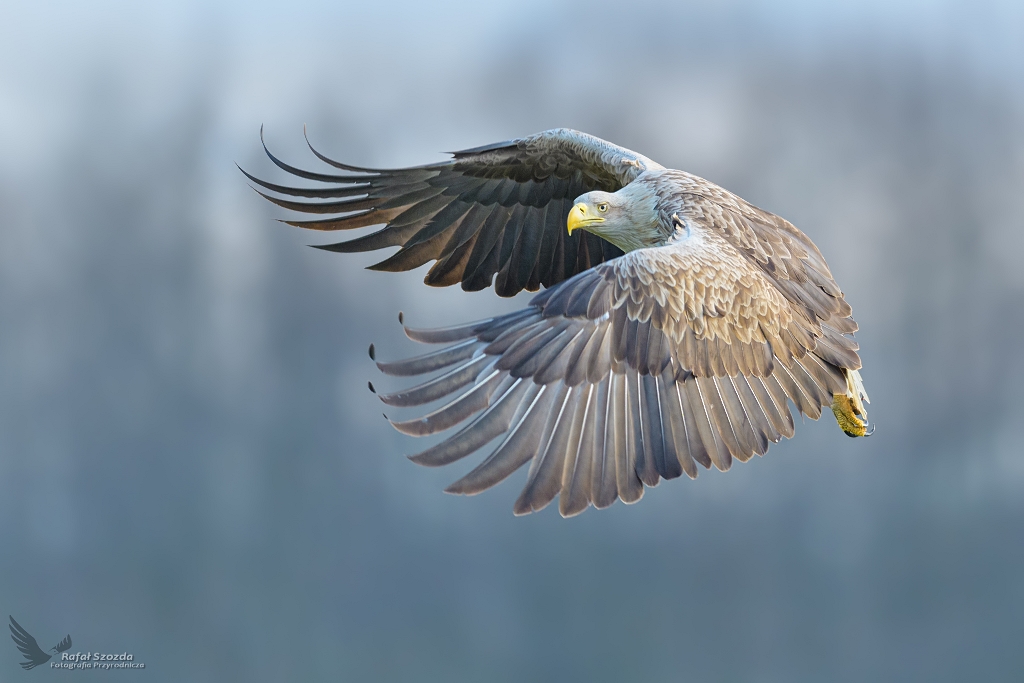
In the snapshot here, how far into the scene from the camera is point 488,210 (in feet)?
31.6

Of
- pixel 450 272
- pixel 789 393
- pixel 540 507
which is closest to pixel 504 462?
pixel 540 507

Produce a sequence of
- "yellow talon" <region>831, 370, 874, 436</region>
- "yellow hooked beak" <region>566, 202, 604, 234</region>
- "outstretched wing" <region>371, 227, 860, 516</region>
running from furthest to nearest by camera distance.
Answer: "yellow hooked beak" <region>566, 202, 604, 234</region>, "yellow talon" <region>831, 370, 874, 436</region>, "outstretched wing" <region>371, 227, 860, 516</region>

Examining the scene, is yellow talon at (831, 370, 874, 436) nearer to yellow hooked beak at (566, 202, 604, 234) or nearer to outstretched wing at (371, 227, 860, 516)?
outstretched wing at (371, 227, 860, 516)

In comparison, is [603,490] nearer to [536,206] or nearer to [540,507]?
[540,507]

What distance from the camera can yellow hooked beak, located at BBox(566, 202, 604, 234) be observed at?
8.22 m

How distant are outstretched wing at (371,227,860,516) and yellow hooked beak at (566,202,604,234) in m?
1.77

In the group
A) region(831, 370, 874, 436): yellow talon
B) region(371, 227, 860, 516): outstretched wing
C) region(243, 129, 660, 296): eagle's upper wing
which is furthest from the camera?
region(243, 129, 660, 296): eagle's upper wing

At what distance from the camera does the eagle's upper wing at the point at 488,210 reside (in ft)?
30.7

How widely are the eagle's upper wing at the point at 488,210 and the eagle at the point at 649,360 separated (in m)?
0.94

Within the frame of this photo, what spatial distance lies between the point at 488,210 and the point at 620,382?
409 cm

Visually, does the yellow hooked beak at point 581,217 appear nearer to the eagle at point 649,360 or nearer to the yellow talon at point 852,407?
the eagle at point 649,360

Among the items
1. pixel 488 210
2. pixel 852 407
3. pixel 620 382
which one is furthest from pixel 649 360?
pixel 488 210

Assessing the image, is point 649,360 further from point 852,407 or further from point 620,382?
point 852,407

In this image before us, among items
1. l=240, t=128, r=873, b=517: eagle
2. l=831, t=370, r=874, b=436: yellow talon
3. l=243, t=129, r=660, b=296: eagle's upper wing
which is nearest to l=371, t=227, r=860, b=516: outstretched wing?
l=240, t=128, r=873, b=517: eagle
